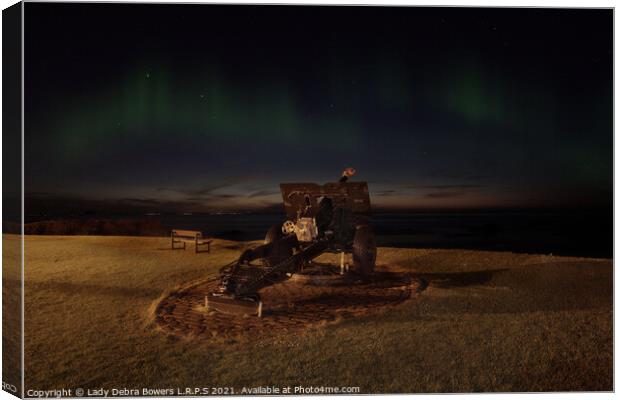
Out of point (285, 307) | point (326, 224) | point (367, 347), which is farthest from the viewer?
point (326, 224)

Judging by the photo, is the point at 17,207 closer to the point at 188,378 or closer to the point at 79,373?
the point at 79,373

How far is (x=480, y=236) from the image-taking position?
12758 millimetres

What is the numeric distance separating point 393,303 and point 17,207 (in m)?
5.36

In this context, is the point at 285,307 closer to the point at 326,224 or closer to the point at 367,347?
the point at 367,347

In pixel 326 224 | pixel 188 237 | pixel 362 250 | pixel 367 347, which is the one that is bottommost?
pixel 367 347

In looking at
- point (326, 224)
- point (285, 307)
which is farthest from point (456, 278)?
point (285, 307)

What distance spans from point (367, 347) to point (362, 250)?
3246 mm

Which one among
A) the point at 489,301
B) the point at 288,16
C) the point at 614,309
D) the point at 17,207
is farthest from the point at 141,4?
the point at 614,309

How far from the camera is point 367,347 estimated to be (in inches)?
234

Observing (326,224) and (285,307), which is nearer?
(285,307)

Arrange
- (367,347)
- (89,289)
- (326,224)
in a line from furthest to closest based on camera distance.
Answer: (326,224), (89,289), (367,347)

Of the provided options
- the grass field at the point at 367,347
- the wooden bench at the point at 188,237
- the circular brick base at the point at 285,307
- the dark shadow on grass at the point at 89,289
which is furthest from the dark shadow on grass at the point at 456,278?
the wooden bench at the point at 188,237

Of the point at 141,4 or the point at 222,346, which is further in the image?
the point at 141,4

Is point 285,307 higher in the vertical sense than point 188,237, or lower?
lower
